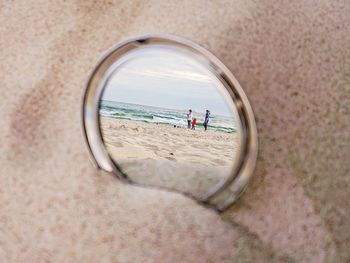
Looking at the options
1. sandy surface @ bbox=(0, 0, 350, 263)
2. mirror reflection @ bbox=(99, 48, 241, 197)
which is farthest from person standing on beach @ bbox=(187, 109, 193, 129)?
sandy surface @ bbox=(0, 0, 350, 263)

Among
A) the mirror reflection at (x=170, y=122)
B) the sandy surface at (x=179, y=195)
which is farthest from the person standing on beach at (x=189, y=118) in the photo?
the sandy surface at (x=179, y=195)

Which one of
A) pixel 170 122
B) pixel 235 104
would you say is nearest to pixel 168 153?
pixel 170 122

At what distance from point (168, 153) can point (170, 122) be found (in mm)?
65

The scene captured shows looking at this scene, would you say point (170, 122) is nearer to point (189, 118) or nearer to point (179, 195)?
point (189, 118)

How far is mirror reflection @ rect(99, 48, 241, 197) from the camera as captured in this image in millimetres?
A: 746

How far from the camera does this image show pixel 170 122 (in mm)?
792

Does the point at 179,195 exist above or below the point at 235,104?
below

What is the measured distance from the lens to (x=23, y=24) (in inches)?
34.3

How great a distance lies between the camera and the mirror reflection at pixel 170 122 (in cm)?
75

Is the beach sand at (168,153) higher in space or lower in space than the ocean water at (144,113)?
lower

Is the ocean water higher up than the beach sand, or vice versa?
the ocean water

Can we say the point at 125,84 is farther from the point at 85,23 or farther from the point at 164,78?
the point at 85,23

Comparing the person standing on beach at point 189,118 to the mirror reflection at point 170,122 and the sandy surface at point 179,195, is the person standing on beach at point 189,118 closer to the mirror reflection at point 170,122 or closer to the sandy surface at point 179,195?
the mirror reflection at point 170,122

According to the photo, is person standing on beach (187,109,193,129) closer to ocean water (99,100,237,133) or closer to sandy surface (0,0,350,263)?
ocean water (99,100,237,133)
